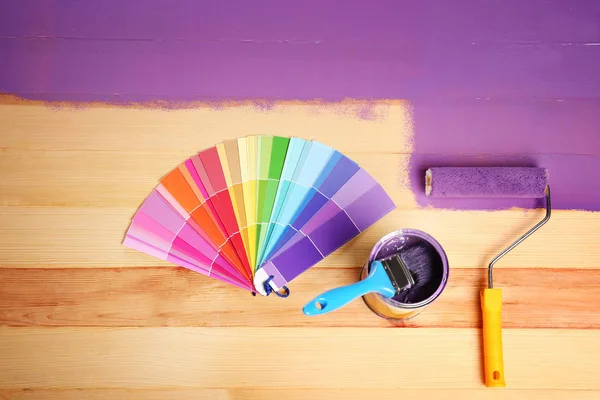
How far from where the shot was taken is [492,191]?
1112 millimetres

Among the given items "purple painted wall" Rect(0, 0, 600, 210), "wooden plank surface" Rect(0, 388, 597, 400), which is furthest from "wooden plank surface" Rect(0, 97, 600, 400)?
"purple painted wall" Rect(0, 0, 600, 210)

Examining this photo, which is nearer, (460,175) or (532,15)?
(460,175)

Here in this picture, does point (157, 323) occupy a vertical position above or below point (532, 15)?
below

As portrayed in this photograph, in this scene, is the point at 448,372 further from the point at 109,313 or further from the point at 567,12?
the point at 567,12

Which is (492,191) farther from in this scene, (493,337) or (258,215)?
(258,215)

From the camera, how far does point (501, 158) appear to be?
1.21 metres

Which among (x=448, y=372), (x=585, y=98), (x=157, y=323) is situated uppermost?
(x=585, y=98)

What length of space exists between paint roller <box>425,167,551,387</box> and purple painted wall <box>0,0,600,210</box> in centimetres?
9

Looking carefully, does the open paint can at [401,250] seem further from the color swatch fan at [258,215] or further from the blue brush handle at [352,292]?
the color swatch fan at [258,215]

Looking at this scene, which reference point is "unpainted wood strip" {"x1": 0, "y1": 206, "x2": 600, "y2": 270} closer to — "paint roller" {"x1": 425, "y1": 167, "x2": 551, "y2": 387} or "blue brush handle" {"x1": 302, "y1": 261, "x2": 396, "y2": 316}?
"paint roller" {"x1": 425, "y1": 167, "x2": 551, "y2": 387}

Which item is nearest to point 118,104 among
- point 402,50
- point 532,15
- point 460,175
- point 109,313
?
point 109,313

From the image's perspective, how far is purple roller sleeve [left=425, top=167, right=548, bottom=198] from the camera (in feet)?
3.65

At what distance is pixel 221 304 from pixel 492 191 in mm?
634

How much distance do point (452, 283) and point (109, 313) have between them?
0.76m
